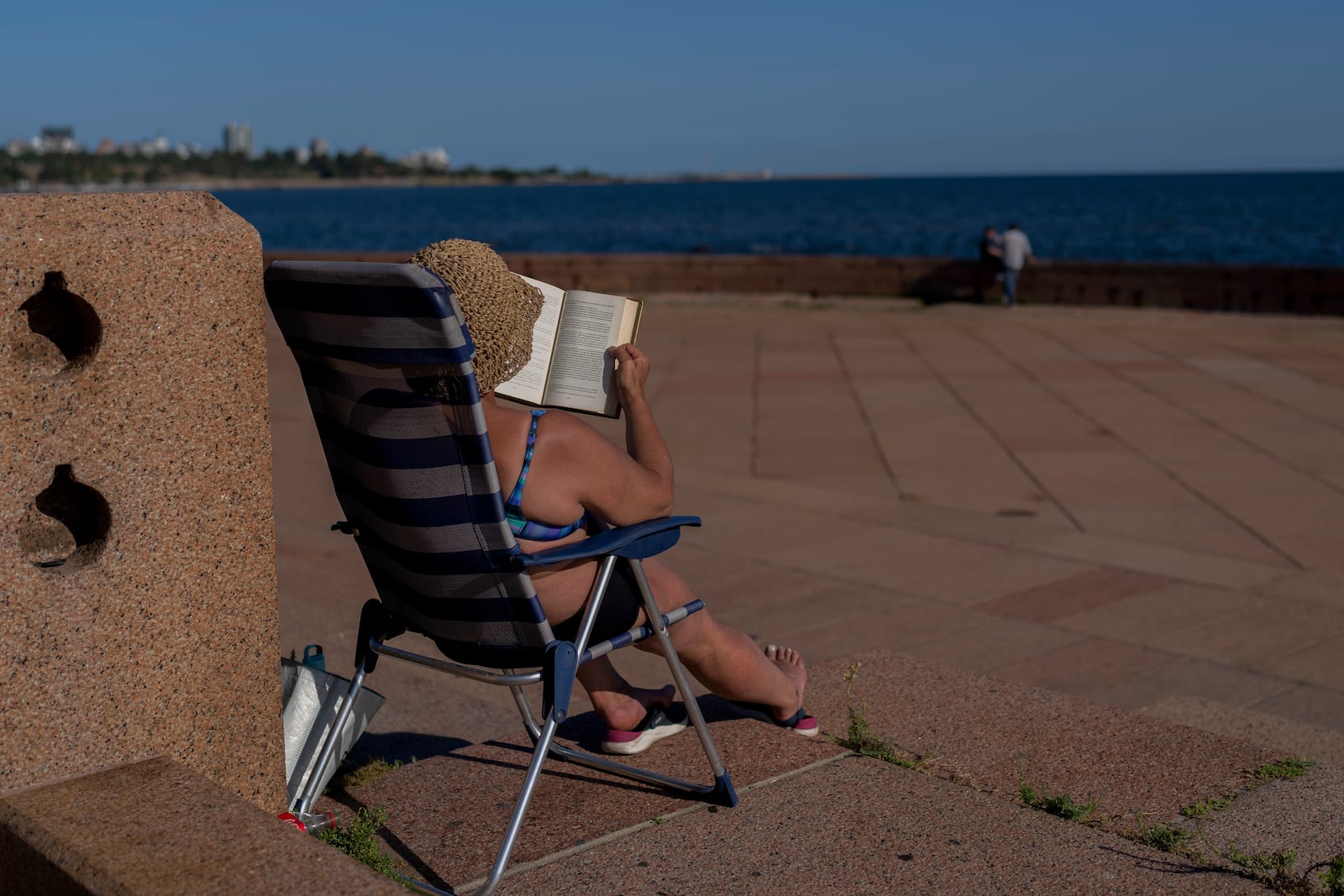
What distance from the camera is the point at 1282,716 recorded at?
4.39m

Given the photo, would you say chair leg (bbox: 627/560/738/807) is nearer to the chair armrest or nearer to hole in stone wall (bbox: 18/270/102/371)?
the chair armrest

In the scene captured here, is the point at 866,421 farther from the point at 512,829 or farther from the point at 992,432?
the point at 512,829

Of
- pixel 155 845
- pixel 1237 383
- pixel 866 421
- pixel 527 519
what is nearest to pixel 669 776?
pixel 527 519

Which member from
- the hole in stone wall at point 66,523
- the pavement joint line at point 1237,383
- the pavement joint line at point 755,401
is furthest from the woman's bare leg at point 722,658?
the pavement joint line at point 1237,383

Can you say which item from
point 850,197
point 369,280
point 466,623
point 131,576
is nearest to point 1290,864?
point 466,623

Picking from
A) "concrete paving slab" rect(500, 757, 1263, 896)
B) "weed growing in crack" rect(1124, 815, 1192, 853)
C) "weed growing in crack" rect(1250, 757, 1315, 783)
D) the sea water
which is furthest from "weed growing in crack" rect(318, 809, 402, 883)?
the sea water

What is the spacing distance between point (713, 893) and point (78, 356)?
1.54 m

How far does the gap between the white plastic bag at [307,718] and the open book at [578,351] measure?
832 mm

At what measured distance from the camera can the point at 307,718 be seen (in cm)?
305

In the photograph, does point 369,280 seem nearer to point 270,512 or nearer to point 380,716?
point 270,512

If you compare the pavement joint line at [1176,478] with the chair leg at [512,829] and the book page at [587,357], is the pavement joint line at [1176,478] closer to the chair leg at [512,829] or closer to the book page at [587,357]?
the book page at [587,357]

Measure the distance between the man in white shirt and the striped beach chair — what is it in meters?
17.8

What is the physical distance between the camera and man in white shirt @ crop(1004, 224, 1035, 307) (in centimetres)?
1966

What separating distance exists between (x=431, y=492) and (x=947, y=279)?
19406 mm
